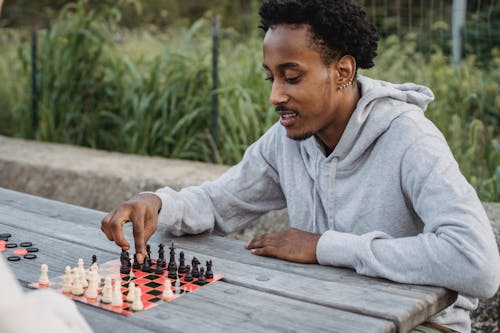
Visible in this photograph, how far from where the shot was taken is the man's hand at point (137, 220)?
7.58 ft

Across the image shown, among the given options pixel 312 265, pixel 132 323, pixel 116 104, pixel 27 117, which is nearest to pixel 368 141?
pixel 312 265

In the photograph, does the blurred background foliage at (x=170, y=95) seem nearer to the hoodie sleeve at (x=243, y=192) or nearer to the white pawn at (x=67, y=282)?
the hoodie sleeve at (x=243, y=192)

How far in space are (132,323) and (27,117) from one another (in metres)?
5.23

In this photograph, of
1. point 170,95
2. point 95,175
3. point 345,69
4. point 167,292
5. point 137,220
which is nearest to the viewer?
point 167,292

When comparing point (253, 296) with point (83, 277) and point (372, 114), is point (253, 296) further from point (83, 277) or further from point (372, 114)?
→ point (372, 114)

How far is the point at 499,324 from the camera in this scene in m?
3.33

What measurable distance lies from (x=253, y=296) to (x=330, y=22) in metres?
1.02

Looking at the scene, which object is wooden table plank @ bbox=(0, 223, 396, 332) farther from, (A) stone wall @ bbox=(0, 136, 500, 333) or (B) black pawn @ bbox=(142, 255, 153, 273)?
(A) stone wall @ bbox=(0, 136, 500, 333)

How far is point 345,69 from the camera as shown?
252 cm

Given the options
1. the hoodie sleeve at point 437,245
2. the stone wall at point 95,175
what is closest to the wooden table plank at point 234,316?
the hoodie sleeve at point 437,245

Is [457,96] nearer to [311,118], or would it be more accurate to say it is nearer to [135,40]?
[311,118]

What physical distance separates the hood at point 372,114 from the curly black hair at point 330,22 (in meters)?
0.15

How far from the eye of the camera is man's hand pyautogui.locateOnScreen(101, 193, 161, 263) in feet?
7.58

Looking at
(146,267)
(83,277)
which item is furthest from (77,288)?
(146,267)
